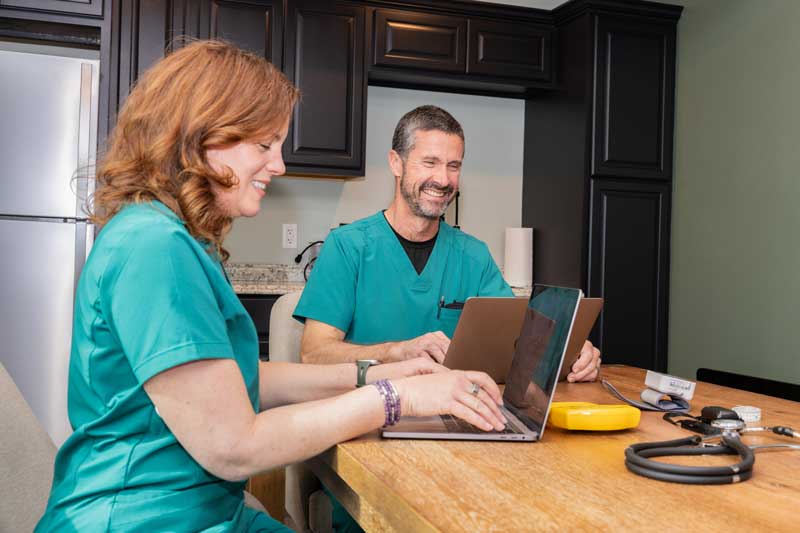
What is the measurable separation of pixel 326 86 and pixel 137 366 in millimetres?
2721

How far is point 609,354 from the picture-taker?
3723mm

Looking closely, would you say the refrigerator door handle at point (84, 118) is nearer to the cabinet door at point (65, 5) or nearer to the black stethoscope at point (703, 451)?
the cabinet door at point (65, 5)

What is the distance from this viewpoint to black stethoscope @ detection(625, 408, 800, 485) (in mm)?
849

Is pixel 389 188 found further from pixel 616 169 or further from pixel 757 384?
pixel 757 384

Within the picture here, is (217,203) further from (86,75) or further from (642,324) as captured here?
(642,324)

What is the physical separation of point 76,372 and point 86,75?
231cm

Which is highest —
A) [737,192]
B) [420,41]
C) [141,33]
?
[420,41]

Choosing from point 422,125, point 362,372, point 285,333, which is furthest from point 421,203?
point 362,372

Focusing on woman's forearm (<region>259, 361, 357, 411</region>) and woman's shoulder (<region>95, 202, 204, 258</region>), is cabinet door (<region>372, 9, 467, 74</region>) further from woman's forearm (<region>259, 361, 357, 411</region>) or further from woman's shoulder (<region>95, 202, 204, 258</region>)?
woman's shoulder (<region>95, 202, 204, 258</region>)

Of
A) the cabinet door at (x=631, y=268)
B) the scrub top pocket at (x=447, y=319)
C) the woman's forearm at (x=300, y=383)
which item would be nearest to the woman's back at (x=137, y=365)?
the woman's forearm at (x=300, y=383)

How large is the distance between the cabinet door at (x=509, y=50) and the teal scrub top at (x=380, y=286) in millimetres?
1873

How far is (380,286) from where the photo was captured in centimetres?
202

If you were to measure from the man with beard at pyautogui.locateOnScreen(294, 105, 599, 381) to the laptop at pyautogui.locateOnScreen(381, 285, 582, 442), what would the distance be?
614 millimetres

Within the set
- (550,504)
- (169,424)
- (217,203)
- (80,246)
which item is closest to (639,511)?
(550,504)
